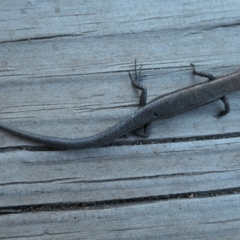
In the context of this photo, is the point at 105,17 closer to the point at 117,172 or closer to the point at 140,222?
the point at 117,172

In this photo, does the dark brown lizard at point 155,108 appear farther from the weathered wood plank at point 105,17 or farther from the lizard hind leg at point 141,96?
the weathered wood plank at point 105,17

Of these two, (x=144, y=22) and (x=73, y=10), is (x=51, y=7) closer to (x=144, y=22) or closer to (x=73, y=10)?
(x=73, y=10)

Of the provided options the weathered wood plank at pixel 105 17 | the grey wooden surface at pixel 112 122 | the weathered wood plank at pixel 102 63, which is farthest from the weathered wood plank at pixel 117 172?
the weathered wood plank at pixel 105 17

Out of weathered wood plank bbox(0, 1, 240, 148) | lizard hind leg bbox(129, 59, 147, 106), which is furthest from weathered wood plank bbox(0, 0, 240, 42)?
lizard hind leg bbox(129, 59, 147, 106)

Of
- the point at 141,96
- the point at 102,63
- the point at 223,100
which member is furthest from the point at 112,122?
the point at 223,100

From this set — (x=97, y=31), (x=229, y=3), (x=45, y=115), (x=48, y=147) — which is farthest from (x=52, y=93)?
(x=229, y=3)

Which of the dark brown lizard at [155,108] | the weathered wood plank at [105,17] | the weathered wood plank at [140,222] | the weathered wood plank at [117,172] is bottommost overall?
the weathered wood plank at [140,222]
